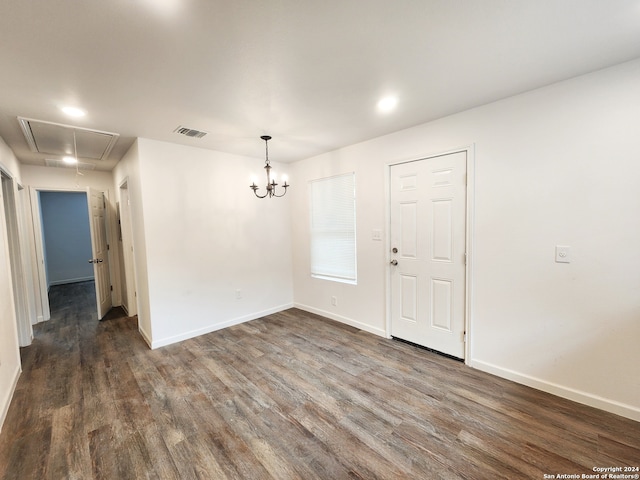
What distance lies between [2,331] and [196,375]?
1587mm

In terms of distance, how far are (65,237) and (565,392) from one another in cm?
1000

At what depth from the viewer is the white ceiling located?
51.4 inches

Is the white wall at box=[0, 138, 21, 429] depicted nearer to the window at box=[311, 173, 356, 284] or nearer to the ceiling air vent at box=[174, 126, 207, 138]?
the ceiling air vent at box=[174, 126, 207, 138]

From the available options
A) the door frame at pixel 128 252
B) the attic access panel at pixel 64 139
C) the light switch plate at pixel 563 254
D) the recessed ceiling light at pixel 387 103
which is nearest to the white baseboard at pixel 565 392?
the light switch plate at pixel 563 254

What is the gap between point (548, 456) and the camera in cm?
159

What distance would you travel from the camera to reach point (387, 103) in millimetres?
2328

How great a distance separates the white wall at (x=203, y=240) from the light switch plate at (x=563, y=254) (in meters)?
3.39

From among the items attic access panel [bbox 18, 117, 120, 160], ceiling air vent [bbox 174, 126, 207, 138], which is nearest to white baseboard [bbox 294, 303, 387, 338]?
ceiling air vent [bbox 174, 126, 207, 138]

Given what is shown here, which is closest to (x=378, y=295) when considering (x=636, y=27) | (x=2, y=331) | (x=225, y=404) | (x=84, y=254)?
(x=225, y=404)

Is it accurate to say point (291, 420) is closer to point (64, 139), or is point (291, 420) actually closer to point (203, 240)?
point (203, 240)

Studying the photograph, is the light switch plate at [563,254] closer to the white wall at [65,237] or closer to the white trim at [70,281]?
the white wall at [65,237]

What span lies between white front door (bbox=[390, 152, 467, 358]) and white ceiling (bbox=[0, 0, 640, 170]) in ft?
2.15

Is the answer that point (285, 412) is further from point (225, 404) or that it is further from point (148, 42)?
point (148, 42)

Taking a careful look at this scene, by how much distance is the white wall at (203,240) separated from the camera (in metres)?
3.12
